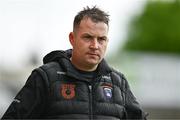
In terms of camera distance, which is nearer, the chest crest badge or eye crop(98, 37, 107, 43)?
eye crop(98, 37, 107, 43)

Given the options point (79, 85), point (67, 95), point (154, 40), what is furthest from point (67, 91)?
point (154, 40)

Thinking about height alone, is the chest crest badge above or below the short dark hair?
below

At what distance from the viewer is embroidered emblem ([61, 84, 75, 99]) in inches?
258

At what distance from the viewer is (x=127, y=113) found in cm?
688

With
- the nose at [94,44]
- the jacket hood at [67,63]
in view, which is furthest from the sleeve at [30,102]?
the nose at [94,44]

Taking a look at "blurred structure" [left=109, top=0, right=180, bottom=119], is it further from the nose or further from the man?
the nose

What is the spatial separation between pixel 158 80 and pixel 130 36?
1327 inches

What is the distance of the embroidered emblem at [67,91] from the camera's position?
21.5 ft

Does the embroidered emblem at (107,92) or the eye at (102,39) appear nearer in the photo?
the eye at (102,39)

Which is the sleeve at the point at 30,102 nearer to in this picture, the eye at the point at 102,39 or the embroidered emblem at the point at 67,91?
the embroidered emblem at the point at 67,91

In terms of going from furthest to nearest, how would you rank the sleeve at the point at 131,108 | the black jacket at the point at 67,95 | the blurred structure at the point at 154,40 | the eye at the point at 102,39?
the blurred structure at the point at 154,40 → the sleeve at the point at 131,108 → the eye at the point at 102,39 → the black jacket at the point at 67,95

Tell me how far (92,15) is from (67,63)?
16.3 inches

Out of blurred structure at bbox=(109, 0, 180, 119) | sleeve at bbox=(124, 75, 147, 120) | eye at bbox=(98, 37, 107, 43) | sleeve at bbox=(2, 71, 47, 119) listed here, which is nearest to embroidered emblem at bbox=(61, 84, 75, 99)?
sleeve at bbox=(2, 71, 47, 119)

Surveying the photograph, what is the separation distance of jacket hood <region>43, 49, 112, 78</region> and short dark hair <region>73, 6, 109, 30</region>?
25cm
